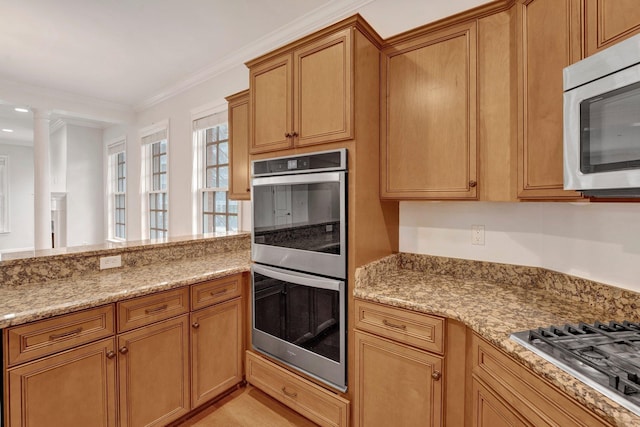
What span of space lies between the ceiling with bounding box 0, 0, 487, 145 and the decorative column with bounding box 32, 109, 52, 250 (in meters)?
0.44

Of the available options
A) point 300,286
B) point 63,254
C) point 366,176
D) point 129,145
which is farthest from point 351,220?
point 129,145

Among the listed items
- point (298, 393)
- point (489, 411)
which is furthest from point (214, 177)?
point (489, 411)

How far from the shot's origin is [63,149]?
577 centimetres

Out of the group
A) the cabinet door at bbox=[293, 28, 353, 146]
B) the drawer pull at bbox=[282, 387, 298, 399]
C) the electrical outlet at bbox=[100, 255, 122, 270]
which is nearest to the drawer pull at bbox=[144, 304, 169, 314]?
the electrical outlet at bbox=[100, 255, 122, 270]

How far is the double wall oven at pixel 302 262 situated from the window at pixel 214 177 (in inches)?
65.1

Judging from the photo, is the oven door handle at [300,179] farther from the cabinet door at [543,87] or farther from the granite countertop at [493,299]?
the cabinet door at [543,87]

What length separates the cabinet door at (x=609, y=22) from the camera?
96 centimetres

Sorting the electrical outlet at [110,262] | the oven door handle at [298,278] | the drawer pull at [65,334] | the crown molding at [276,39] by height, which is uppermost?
the crown molding at [276,39]

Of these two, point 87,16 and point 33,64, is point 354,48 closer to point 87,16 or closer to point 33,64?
point 87,16

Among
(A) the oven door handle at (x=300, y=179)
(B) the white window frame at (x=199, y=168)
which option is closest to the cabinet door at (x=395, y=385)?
(A) the oven door handle at (x=300, y=179)

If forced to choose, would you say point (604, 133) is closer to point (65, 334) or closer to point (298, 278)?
point (298, 278)

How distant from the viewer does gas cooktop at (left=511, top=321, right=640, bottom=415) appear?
779mm

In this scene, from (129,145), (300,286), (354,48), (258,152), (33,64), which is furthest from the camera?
(129,145)

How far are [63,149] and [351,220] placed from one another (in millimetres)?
6748
